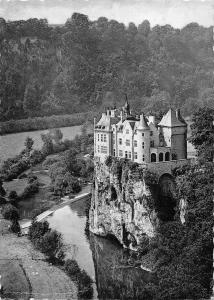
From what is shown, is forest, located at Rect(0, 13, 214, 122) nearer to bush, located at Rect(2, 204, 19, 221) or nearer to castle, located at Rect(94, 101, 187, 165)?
bush, located at Rect(2, 204, 19, 221)

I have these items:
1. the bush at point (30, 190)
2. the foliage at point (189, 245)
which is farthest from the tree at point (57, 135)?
the foliage at point (189, 245)

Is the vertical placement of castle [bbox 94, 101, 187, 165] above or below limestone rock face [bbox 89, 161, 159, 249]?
above

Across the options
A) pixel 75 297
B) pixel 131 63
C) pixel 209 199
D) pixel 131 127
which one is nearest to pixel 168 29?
pixel 131 63

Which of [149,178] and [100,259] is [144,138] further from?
[100,259]

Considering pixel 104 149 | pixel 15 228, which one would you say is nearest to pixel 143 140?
pixel 104 149

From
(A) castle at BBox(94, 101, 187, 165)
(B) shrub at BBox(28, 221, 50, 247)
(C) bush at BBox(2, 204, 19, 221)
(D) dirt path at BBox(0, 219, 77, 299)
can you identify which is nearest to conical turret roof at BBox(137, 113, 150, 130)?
(A) castle at BBox(94, 101, 187, 165)

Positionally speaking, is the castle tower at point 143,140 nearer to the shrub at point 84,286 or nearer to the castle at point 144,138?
the castle at point 144,138

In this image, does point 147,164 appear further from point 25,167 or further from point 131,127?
point 25,167
